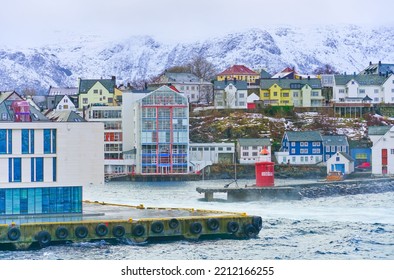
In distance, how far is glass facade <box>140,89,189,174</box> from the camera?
35.0m

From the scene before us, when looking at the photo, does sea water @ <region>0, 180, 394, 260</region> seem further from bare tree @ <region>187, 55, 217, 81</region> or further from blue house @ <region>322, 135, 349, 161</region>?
bare tree @ <region>187, 55, 217, 81</region>

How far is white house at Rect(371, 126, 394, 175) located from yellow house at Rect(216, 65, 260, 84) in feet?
36.9

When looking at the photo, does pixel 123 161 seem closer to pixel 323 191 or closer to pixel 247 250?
pixel 323 191

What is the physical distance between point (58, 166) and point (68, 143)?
0.34 metres

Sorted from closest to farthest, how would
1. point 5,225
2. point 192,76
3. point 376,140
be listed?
point 5,225 → point 376,140 → point 192,76

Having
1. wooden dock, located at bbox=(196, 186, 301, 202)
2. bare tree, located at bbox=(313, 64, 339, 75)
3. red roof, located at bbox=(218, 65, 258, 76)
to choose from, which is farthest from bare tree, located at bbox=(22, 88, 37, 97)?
wooden dock, located at bbox=(196, 186, 301, 202)

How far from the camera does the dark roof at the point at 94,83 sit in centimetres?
3941

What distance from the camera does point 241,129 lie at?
38.0 meters

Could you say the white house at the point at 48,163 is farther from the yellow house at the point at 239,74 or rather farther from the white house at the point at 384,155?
the yellow house at the point at 239,74

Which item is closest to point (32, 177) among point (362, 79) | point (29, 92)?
point (29, 92)

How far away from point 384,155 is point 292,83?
350 inches

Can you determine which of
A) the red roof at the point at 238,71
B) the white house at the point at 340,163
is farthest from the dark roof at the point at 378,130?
the red roof at the point at 238,71

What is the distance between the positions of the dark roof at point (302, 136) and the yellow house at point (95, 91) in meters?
5.95

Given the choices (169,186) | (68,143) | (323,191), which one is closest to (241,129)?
(169,186)
